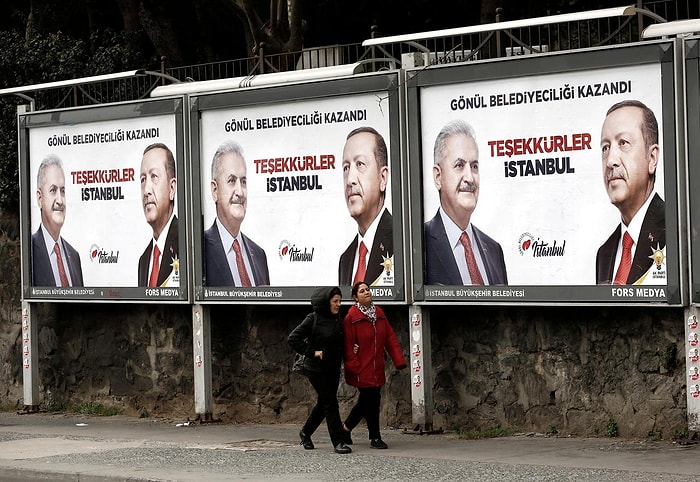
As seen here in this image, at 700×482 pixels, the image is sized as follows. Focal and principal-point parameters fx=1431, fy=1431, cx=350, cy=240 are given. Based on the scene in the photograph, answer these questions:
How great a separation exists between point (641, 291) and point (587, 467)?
2.07 meters

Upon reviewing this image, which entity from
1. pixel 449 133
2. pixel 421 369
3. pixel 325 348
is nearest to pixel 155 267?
pixel 421 369

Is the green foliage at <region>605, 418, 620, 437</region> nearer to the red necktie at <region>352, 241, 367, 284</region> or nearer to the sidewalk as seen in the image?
the sidewalk

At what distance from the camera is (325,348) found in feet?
45.4

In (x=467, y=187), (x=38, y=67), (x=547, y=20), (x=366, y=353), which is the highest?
(x=38, y=67)

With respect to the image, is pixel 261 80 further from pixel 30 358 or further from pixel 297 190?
pixel 30 358

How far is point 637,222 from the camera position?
13422 mm

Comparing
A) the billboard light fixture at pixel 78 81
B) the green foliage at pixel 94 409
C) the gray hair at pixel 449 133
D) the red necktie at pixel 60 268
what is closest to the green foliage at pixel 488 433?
the gray hair at pixel 449 133

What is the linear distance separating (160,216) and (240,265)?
149 cm

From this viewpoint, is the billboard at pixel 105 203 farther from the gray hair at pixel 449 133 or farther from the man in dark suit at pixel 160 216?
the gray hair at pixel 449 133

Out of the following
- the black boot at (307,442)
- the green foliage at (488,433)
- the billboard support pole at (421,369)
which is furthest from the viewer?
the billboard support pole at (421,369)

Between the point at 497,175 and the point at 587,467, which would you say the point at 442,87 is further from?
the point at 587,467

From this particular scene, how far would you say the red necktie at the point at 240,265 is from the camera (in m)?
16.6

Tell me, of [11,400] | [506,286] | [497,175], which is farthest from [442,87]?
[11,400]

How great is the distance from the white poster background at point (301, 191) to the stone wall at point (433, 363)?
79 centimetres
